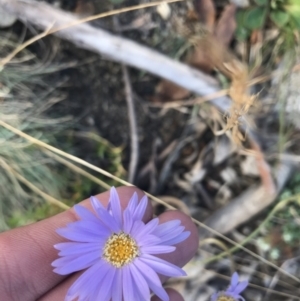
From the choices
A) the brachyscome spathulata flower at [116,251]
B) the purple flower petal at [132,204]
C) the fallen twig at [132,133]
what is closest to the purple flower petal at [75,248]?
the brachyscome spathulata flower at [116,251]

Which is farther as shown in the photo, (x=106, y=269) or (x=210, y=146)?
(x=210, y=146)

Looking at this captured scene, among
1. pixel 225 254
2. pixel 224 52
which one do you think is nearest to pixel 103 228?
pixel 225 254

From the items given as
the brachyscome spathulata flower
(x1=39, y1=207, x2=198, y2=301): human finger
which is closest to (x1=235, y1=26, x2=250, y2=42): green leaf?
(x1=39, y1=207, x2=198, y2=301): human finger

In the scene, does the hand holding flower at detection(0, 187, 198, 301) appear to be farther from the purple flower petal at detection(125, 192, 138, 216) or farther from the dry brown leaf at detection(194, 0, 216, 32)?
the dry brown leaf at detection(194, 0, 216, 32)

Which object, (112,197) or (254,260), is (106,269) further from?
(254,260)

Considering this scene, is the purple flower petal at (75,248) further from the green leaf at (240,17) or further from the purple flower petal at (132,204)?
the green leaf at (240,17)

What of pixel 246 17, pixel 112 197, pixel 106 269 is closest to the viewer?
pixel 112 197

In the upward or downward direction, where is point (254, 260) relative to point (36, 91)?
downward
